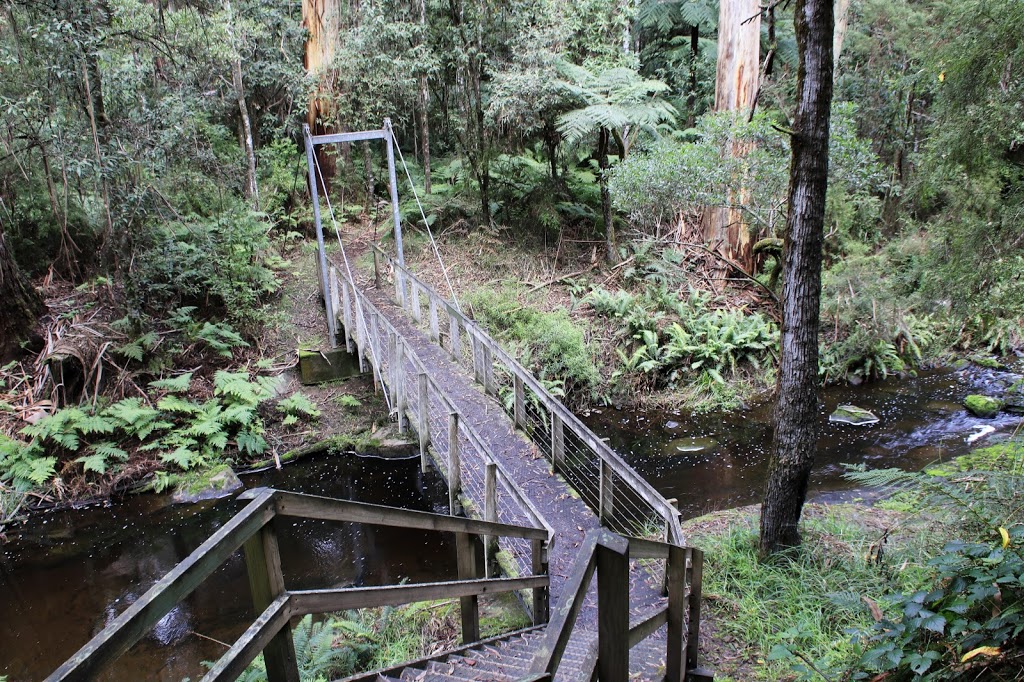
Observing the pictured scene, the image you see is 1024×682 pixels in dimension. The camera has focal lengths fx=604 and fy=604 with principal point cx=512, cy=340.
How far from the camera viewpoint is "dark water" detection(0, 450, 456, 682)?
5727mm

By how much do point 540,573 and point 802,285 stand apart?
285 cm

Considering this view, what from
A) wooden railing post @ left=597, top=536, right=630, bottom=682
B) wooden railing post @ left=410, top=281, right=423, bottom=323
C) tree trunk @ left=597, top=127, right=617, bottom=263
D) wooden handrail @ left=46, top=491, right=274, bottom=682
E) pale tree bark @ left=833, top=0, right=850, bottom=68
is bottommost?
wooden railing post @ left=410, top=281, right=423, bottom=323

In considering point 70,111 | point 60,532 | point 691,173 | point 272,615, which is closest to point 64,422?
point 60,532

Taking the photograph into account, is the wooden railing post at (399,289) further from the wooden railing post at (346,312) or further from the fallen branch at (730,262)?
the fallen branch at (730,262)

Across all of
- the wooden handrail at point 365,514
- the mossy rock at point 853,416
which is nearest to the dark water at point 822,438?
the mossy rock at point 853,416

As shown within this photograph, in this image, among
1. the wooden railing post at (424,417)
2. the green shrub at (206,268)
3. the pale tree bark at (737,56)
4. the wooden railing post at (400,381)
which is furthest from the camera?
the pale tree bark at (737,56)

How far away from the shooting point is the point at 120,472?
28.0ft

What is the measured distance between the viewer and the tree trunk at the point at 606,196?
12.4 metres

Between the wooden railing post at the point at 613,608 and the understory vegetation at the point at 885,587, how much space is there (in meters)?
1.35

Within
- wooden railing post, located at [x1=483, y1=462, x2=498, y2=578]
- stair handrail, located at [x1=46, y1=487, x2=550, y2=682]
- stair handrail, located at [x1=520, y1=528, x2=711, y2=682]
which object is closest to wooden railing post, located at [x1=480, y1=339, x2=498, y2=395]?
wooden railing post, located at [x1=483, y1=462, x2=498, y2=578]

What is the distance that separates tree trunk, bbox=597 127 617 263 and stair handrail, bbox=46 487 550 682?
10839 mm

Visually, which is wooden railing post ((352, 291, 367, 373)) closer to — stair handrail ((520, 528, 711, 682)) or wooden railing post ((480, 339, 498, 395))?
wooden railing post ((480, 339, 498, 395))

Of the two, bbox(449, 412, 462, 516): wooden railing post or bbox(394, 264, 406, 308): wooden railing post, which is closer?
bbox(449, 412, 462, 516): wooden railing post

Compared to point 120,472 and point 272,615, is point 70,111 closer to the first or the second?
point 120,472
